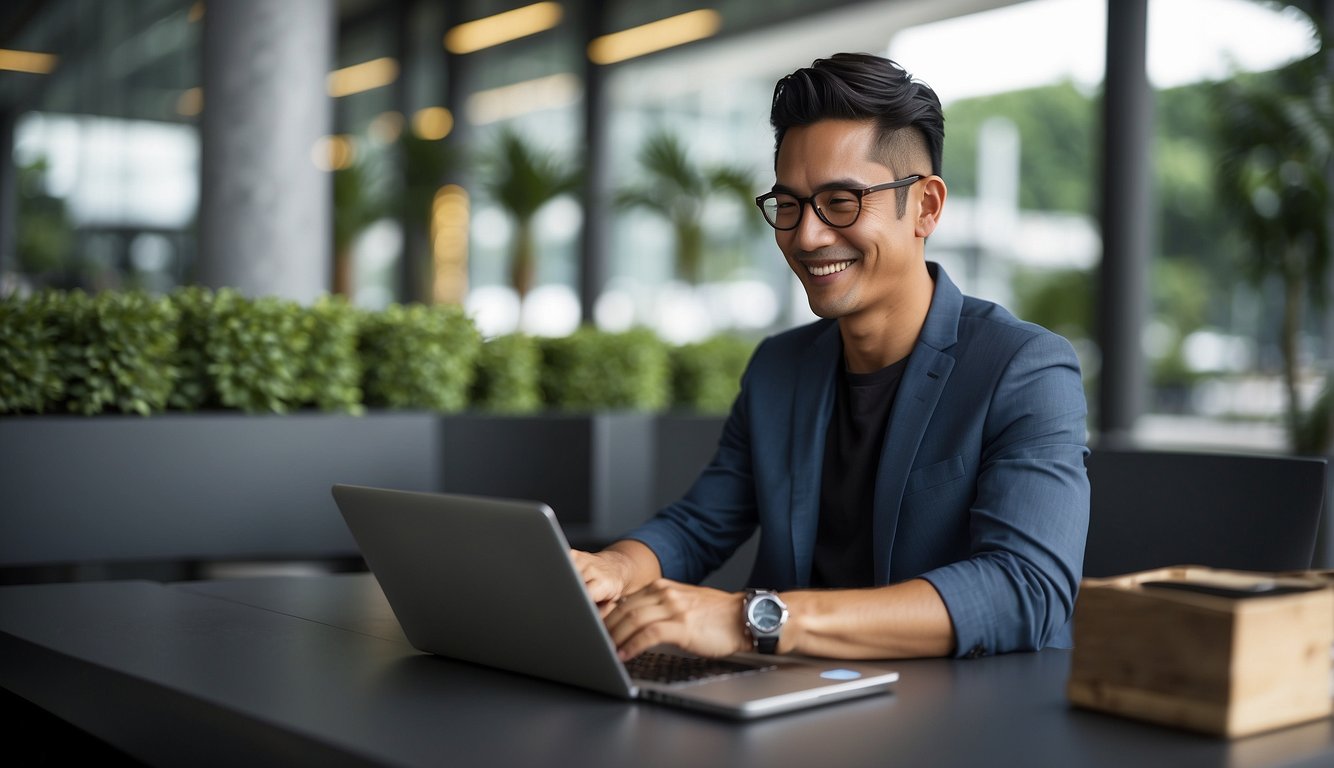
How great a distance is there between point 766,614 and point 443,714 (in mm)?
399

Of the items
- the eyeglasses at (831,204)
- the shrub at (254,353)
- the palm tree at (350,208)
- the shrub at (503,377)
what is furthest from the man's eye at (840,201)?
the palm tree at (350,208)

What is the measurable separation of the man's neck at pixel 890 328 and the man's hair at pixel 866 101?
18cm

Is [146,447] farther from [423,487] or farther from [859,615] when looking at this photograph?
[859,615]

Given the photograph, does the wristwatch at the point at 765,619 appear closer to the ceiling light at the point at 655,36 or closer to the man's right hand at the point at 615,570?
the man's right hand at the point at 615,570

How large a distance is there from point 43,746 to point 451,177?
11.6 metres

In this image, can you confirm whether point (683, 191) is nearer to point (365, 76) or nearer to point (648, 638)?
point (365, 76)

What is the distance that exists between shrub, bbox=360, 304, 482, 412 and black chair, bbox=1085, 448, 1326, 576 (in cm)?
297

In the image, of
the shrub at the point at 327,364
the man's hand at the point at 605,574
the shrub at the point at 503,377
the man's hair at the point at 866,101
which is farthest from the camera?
the shrub at the point at 503,377

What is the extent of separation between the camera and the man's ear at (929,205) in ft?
6.55

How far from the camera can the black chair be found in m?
1.82

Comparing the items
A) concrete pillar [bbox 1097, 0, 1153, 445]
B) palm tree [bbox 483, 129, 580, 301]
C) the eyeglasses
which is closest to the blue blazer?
the eyeglasses

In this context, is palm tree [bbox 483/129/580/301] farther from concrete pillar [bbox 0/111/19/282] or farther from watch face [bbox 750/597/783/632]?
watch face [bbox 750/597/783/632]

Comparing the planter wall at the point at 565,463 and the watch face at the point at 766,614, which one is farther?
the planter wall at the point at 565,463

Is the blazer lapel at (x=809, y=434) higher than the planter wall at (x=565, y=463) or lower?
higher
